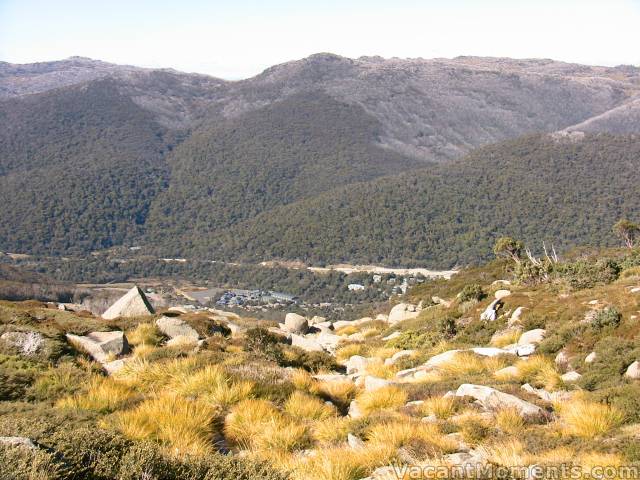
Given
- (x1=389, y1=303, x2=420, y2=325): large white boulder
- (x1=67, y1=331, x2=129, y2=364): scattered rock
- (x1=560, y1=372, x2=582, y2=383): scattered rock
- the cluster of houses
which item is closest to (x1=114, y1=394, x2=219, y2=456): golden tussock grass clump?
(x1=67, y1=331, x2=129, y2=364): scattered rock

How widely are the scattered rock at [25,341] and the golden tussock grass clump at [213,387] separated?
147 inches

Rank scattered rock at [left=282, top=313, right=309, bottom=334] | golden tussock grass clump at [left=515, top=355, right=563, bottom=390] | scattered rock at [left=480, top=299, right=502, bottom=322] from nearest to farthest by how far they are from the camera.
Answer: golden tussock grass clump at [left=515, top=355, right=563, bottom=390], scattered rock at [left=480, top=299, right=502, bottom=322], scattered rock at [left=282, top=313, right=309, bottom=334]

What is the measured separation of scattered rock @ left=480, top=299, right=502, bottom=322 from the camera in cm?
1853

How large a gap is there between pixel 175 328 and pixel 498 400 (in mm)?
11129

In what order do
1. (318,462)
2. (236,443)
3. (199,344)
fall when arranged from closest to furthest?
(318,462) → (236,443) → (199,344)

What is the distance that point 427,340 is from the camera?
18.7 metres

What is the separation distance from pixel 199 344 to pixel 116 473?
9117 mm

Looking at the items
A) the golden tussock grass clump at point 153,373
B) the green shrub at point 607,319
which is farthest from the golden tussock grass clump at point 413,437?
the green shrub at point 607,319

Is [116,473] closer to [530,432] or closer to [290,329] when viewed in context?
[530,432]

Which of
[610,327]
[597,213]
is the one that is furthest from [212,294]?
[610,327]

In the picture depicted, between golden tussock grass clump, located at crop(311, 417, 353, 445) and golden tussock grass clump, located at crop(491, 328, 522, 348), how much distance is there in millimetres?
8806

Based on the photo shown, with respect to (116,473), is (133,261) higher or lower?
lower

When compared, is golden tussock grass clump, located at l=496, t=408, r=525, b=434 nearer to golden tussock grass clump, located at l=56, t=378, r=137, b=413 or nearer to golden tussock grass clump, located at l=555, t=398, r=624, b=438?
golden tussock grass clump, located at l=555, t=398, r=624, b=438

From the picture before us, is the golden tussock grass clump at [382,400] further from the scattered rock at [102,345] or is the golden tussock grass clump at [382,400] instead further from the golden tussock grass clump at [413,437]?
the scattered rock at [102,345]
